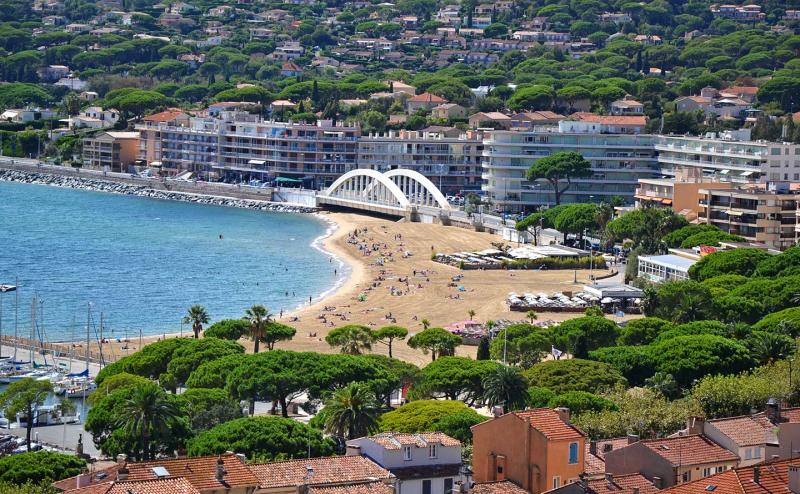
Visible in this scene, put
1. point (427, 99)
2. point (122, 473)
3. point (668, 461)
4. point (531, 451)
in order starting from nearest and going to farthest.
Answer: point (122, 473) < point (531, 451) < point (668, 461) < point (427, 99)

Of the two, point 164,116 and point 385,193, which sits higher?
point 164,116

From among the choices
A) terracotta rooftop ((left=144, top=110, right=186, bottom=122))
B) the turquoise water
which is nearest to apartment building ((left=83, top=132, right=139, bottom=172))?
terracotta rooftop ((left=144, top=110, right=186, bottom=122))

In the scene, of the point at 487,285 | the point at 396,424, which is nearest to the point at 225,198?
the point at 487,285

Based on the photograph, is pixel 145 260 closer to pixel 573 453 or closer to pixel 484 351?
pixel 484 351

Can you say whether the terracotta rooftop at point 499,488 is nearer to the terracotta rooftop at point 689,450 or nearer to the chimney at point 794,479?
the terracotta rooftop at point 689,450

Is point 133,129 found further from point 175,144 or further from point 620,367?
point 620,367

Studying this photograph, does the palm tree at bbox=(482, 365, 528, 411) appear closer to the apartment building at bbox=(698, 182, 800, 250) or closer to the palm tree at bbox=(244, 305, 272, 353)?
the palm tree at bbox=(244, 305, 272, 353)

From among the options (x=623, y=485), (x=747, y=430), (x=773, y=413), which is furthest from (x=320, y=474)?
(x=773, y=413)
